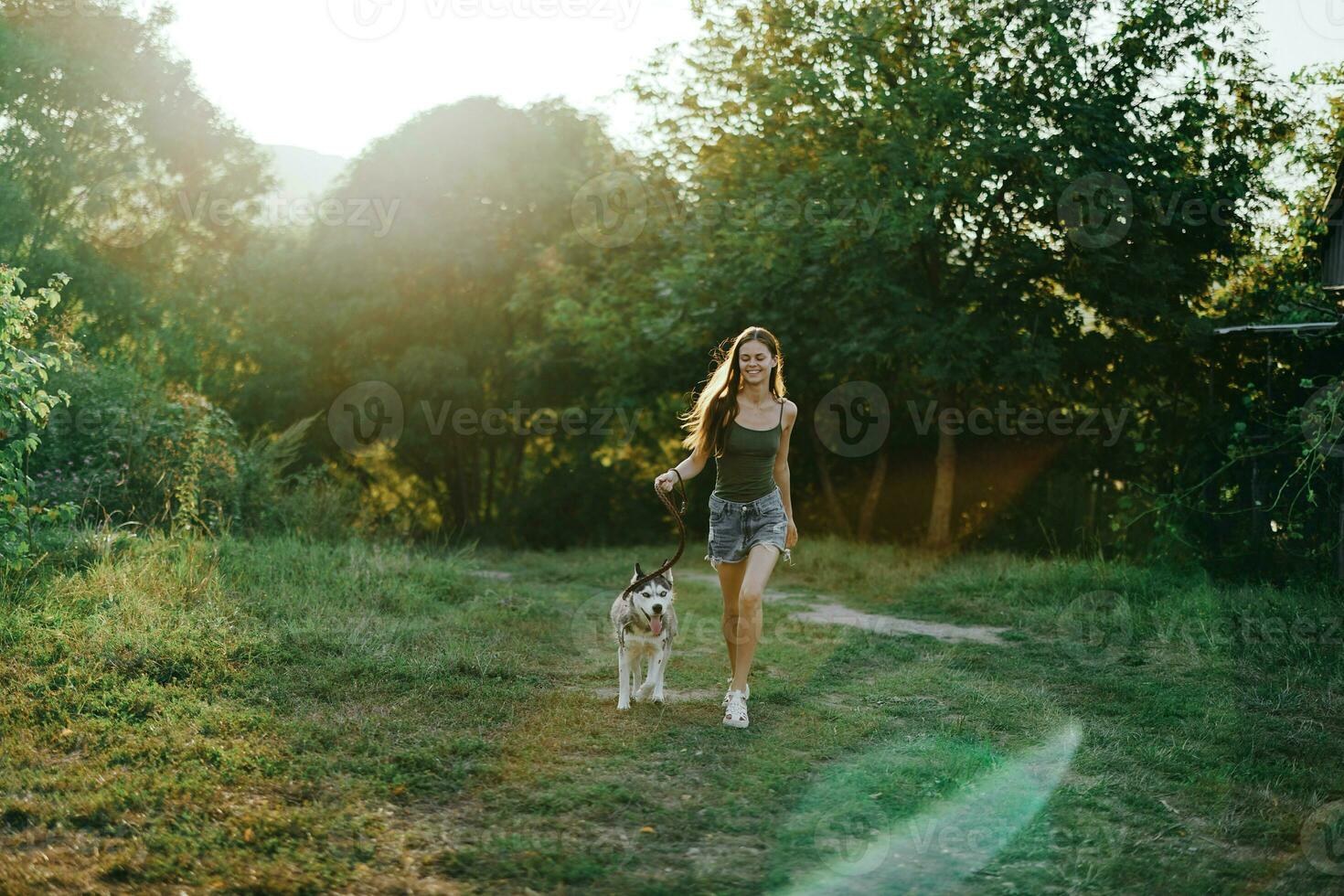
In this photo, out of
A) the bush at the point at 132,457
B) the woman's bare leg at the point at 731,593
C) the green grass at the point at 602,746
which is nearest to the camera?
the green grass at the point at 602,746

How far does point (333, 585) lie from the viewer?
9.13 meters

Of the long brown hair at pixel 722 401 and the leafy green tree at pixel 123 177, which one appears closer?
the long brown hair at pixel 722 401

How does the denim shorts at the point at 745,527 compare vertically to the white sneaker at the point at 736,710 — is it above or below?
above

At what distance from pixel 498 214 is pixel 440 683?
15.7 meters

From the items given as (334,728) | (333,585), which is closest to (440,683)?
(334,728)

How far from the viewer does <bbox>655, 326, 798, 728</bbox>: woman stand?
19.8 ft

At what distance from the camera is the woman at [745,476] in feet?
19.8

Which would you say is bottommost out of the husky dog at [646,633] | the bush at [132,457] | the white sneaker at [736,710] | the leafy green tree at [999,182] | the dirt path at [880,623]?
the dirt path at [880,623]

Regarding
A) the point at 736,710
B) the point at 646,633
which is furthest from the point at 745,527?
the point at 736,710

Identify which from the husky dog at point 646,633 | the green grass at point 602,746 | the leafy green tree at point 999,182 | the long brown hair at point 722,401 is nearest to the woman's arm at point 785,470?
the long brown hair at point 722,401

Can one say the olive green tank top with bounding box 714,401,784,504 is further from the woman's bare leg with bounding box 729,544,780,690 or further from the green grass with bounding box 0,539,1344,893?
the green grass with bounding box 0,539,1344,893

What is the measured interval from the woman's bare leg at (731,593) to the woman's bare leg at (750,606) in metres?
0.08

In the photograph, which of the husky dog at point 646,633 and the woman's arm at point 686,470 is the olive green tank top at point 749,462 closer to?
the woman's arm at point 686,470

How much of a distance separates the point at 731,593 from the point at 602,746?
4.25 ft
